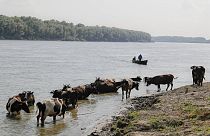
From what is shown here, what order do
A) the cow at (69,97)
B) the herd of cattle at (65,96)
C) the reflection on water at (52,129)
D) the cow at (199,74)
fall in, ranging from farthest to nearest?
the cow at (199,74) → the cow at (69,97) → the herd of cattle at (65,96) → the reflection on water at (52,129)

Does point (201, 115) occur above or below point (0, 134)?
above

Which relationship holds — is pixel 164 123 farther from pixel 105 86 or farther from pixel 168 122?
pixel 105 86

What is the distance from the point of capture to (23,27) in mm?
197625

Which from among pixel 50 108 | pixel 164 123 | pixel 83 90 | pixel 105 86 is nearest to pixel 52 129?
pixel 50 108

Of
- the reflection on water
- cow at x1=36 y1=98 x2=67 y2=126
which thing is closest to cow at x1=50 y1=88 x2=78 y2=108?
cow at x1=36 y1=98 x2=67 y2=126

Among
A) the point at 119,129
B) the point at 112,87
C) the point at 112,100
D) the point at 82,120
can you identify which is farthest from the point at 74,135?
the point at 112,87

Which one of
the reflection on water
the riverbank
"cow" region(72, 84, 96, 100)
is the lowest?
the reflection on water

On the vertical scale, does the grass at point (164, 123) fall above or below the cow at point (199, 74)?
below

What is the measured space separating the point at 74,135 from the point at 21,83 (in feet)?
81.7

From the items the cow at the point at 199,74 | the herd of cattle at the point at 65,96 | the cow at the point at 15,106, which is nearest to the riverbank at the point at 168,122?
the herd of cattle at the point at 65,96

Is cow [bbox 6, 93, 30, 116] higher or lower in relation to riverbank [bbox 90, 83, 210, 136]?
lower

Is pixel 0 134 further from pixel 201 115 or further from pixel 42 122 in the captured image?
pixel 201 115

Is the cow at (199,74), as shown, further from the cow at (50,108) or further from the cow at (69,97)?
the cow at (50,108)

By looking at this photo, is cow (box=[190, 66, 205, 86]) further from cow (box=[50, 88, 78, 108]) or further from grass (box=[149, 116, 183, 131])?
grass (box=[149, 116, 183, 131])
